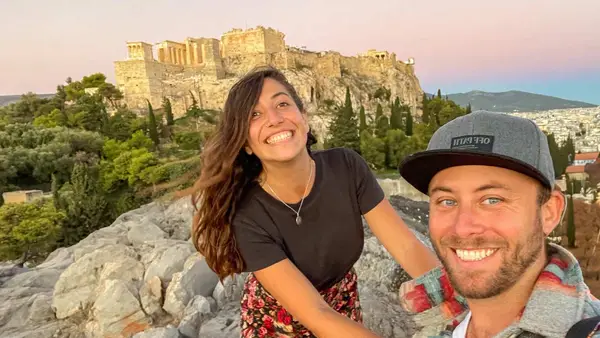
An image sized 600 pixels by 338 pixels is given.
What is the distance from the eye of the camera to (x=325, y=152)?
81.7 inches

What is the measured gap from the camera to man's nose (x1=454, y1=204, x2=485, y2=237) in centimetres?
100

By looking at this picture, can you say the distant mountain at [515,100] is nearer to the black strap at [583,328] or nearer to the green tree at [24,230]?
the green tree at [24,230]

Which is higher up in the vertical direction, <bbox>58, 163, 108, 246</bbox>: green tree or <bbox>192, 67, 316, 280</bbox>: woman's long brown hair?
<bbox>192, 67, 316, 280</bbox>: woman's long brown hair

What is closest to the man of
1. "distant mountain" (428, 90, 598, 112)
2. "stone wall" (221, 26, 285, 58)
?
"stone wall" (221, 26, 285, 58)

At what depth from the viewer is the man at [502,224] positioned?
0.92 m

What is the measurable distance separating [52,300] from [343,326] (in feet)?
17.5

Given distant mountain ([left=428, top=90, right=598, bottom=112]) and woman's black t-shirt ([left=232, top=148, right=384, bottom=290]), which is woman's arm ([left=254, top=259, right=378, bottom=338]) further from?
distant mountain ([left=428, top=90, right=598, bottom=112])

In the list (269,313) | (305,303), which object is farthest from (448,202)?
(269,313)

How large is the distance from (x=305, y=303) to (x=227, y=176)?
645mm

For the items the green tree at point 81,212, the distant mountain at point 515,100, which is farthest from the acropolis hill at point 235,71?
the distant mountain at point 515,100

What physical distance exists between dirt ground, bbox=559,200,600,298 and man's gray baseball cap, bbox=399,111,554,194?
16.0 metres

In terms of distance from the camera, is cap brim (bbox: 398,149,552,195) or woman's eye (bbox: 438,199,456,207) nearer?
cap brim (bbox: 398,149,552,195)

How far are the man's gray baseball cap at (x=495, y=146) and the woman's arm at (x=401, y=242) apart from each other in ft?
2.86

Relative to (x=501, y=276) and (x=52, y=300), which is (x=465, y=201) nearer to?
(x=501, y=276)
